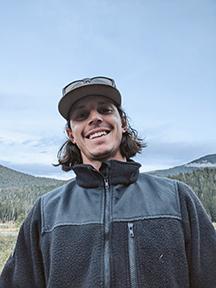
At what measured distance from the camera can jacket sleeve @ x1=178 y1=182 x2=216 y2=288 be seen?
1.48m

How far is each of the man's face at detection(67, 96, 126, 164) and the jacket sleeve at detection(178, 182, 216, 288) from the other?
1.07ft

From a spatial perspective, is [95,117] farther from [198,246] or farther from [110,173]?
[198,246]

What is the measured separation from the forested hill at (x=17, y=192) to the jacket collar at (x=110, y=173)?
8.89ft

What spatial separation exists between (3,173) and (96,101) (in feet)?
19.6

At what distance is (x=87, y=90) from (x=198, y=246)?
70cm

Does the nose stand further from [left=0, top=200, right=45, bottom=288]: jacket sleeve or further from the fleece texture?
[left=0, top=200, right=45, bottom=288]: jacket sleeve

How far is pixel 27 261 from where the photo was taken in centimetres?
162

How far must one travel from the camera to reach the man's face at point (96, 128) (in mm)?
1578

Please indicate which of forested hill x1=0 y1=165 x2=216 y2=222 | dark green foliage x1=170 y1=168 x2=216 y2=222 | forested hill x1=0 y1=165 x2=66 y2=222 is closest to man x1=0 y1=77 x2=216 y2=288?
forested hill x1=0 y1=165 x2=66 y2=222

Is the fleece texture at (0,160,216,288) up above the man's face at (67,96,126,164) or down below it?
below

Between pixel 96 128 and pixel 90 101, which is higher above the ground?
pixel 90 101

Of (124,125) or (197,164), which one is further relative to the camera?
(197,164)

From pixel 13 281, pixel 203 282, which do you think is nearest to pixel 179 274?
pixel 203 282

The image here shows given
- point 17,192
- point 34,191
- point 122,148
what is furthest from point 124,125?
point 17,192
